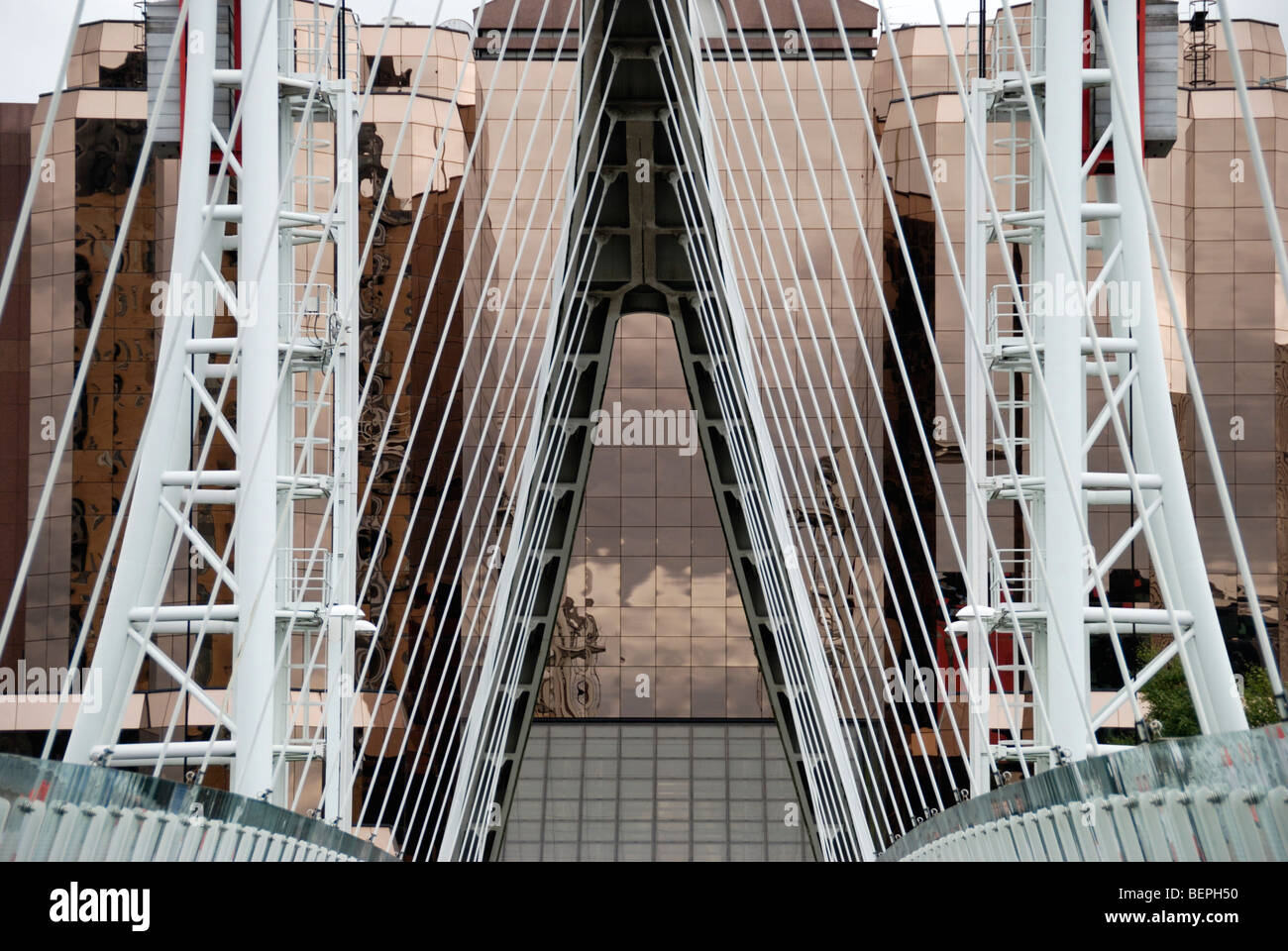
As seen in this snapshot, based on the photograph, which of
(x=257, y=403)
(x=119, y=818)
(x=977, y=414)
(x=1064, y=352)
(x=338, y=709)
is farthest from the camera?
(x=977, y=414)

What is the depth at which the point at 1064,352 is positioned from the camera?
15.9m

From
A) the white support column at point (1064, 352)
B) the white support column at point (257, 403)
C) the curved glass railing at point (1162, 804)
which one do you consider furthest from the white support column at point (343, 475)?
the curved glass railing at point (1162, 804)

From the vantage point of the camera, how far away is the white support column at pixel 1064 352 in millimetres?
15547

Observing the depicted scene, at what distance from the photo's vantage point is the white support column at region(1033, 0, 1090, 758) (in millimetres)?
15547

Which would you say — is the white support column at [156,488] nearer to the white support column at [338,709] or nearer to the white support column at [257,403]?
the white support column at [257,403]

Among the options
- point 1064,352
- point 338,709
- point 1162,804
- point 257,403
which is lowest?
point 1162,804

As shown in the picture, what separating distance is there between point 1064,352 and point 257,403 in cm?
775

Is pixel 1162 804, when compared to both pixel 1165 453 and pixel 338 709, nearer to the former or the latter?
pixel 1165 453

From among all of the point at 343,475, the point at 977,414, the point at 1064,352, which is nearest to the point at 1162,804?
the point at 1064,352

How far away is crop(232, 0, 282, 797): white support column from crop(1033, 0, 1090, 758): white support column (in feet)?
24.4

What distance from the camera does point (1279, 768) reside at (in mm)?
5957
